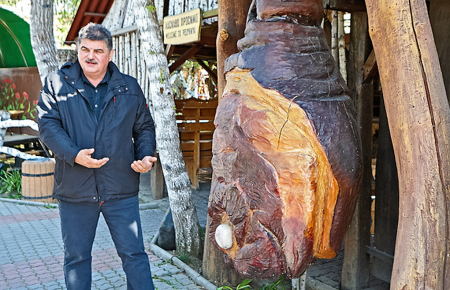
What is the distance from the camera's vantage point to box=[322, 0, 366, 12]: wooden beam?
3.15 metres

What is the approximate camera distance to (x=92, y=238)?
302cm

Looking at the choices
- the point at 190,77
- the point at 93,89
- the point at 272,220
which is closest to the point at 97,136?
the point at 93,89

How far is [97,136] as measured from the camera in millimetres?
2918

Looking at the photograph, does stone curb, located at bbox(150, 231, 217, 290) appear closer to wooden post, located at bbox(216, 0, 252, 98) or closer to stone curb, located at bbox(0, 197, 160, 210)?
wooden post, located at bbox(216, 0, 252, 98)

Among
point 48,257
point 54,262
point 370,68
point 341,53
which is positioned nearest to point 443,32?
point 370,68

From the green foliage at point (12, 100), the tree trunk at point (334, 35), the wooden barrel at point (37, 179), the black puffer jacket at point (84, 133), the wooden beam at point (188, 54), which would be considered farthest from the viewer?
the green foliage at point (12, 100)

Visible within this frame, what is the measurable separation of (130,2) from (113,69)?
555 cm

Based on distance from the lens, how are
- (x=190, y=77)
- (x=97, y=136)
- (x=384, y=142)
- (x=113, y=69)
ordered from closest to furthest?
(x=97, y=136), (x=113, y=69), (x=384, y=142), (x=190, y=77)

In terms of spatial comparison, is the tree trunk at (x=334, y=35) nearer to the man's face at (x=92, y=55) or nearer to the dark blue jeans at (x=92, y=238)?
the man's face at (x=92, y=55)

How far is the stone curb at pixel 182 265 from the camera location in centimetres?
411

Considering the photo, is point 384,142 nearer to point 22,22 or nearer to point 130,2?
point 130,2

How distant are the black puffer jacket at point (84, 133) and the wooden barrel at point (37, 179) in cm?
501

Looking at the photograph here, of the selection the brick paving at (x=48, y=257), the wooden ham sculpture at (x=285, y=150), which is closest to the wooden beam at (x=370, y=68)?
the wooden ham sculpture at (x=285, y=150)

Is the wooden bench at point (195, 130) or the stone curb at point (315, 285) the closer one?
the stone curb at point (315, 285)
